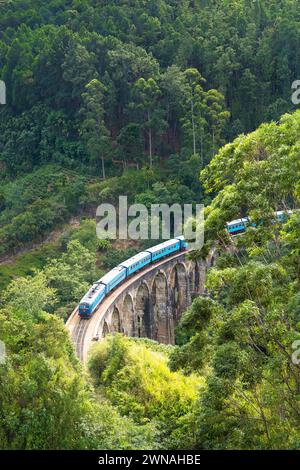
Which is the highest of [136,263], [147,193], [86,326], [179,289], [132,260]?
[147,193]

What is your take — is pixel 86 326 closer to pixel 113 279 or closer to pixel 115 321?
pixel 115 321

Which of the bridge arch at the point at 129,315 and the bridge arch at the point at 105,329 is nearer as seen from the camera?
the bridge arch at the point at 105,329

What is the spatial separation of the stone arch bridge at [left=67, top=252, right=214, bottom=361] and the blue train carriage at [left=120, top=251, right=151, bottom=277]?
1.07ft

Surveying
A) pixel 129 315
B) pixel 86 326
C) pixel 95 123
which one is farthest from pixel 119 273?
pixel 95 123

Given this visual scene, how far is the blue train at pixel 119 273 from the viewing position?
29.7 metres

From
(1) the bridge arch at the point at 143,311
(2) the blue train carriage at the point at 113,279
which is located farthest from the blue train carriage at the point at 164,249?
(2) the blue train carriage at the point at 113,279

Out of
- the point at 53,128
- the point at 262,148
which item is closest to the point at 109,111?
the point at 53,128

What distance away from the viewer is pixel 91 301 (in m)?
29.7

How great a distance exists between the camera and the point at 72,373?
55.5 feet

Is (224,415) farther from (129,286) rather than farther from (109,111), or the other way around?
(109,111)

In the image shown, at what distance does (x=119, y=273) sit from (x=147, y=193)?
1279cm

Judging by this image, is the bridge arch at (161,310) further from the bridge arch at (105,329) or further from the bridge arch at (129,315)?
the bridge arch at (105,329)

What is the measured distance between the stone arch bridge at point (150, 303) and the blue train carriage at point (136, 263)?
1.07 ft

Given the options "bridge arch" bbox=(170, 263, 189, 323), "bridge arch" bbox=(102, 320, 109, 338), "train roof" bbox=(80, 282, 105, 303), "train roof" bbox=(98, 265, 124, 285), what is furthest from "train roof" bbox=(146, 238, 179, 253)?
"bridge arch" bbox=(102, 320, 109, 338)
